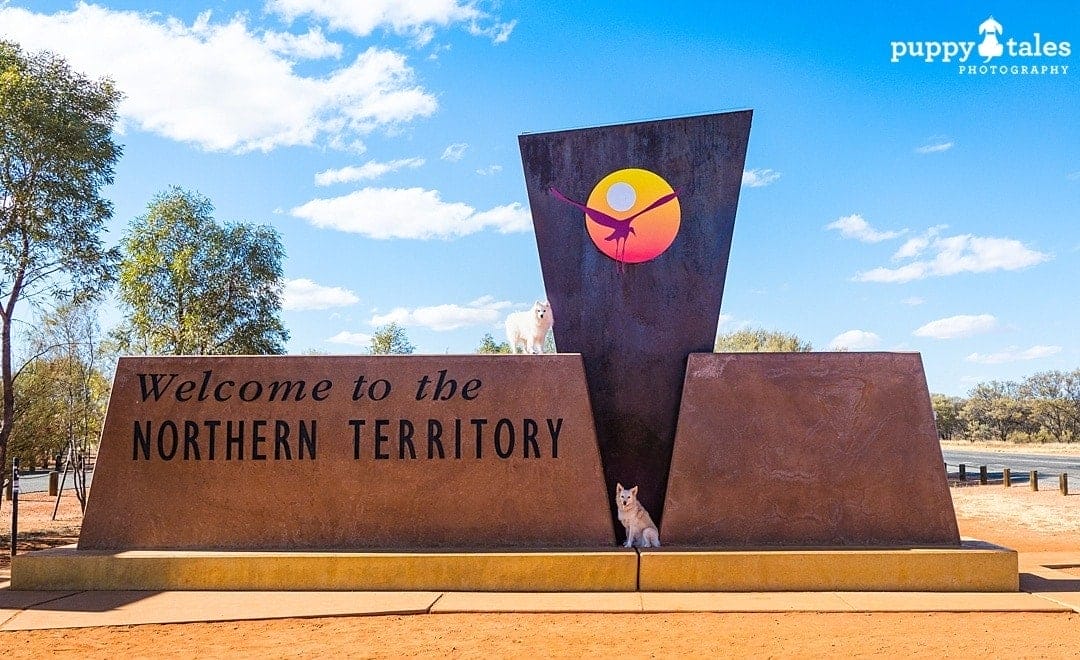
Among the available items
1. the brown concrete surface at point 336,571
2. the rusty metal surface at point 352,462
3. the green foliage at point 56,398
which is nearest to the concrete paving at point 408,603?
the brown concrete surface at point 336,571

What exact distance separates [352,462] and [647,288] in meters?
3.80

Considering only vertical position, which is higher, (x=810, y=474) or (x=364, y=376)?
(x=364, y=376)

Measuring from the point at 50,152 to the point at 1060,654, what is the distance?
16526 mm

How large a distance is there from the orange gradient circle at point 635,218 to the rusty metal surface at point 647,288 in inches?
3.7

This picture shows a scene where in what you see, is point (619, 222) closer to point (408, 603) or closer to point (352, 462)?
point (352, 462)

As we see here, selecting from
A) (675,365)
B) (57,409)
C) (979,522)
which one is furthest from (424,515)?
(57,409)

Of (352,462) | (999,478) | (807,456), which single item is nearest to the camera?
(807,456)

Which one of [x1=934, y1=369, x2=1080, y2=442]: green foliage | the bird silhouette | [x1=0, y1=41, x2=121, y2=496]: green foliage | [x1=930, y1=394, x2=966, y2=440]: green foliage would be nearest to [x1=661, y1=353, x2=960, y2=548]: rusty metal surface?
the bird silhouette

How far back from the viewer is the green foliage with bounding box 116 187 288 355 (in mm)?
22391

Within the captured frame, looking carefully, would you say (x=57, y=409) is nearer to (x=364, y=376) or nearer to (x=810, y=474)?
(x=364, y=376)

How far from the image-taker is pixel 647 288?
969cm

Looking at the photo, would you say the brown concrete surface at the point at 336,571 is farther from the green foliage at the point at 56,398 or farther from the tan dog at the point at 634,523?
the green foliage at the point at 56,398

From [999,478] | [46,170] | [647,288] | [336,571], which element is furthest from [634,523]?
[999,478]

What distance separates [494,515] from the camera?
8523 mm
